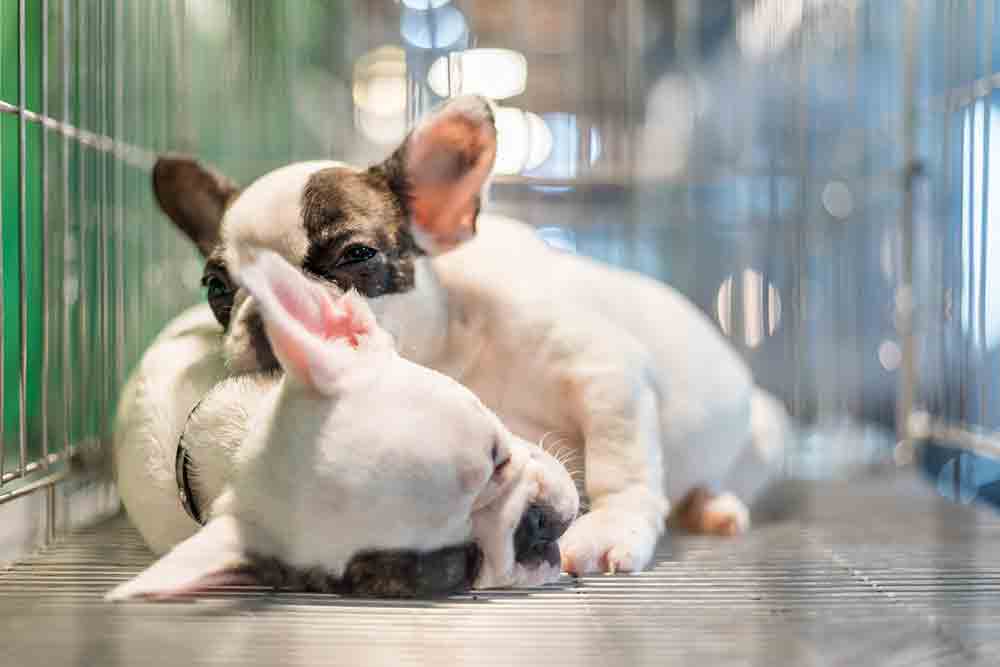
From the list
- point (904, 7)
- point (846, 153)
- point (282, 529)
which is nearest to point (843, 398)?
point (846, 153)

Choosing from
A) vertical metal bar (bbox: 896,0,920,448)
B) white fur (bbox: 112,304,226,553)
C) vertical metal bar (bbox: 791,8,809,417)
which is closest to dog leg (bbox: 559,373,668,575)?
white fur (bbox: 112,304,226,553)

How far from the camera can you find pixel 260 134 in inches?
65.6

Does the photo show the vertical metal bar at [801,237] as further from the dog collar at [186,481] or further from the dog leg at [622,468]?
the dog collar at [186,481]

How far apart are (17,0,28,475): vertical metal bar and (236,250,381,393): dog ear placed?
496 millimetres

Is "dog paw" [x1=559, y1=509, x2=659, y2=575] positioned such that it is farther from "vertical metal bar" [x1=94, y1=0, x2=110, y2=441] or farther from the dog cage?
"vertical metal bar" [x1=94, y1=0, x2=110, y2=441]

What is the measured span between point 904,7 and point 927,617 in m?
1.36

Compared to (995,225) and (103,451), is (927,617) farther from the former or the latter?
(103,451)

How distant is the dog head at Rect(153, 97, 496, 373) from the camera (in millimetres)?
1159

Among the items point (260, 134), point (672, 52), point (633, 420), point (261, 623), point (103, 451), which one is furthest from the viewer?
point (672, 52)

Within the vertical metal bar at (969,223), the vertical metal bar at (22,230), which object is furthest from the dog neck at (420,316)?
the vertical metal bar at (969,223)

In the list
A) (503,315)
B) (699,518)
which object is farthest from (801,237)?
(503,315)

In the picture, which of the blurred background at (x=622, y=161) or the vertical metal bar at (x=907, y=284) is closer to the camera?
the blurred background at (x=622, y=161)

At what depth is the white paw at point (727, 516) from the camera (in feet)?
4.87

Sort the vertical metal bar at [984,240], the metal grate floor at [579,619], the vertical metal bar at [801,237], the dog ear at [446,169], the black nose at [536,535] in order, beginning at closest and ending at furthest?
1. the metal grate floor at [579,619]
2. the black nose at [536,535]
3. the dog ear at [446,169]
4. the vertical metal bar at [984,240]
5. the vertical metal bar at [801,237]
